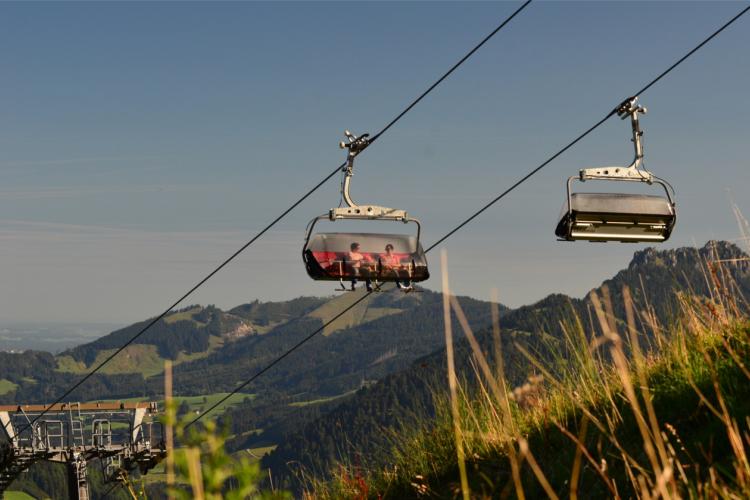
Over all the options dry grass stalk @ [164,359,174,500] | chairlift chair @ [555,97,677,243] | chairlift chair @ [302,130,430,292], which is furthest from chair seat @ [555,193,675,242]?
dry grass stalk @ [164,359,174,500]

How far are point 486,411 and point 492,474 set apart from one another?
29.5 inches

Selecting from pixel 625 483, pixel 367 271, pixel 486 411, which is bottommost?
pixel 625 483

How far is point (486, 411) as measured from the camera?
8.05 m

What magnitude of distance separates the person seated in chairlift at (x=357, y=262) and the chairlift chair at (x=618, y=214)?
2437 mm

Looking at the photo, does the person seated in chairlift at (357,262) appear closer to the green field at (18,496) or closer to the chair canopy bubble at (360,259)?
the chair canopy bubble at (360,259)

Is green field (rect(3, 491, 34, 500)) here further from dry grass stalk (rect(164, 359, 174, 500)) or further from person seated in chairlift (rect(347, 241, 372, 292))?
dry grass stalk (rect(164, 359, 174, 500))

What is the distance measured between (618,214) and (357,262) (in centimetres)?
322

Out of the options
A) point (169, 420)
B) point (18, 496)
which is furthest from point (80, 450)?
point (18, 496)

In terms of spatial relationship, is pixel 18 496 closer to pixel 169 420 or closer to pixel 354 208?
pixel 354 208

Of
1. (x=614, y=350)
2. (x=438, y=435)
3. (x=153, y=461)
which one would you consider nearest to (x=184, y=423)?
(x=614, y=350)

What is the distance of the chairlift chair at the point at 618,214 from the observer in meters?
9.84

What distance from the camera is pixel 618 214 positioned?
9.85 metres

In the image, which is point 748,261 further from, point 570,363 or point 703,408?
point 570,363

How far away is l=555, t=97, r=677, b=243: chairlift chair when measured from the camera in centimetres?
984
